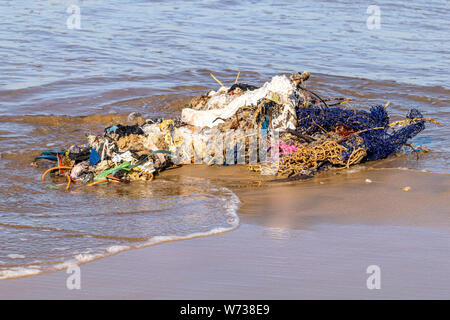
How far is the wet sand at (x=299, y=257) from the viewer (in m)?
3.48

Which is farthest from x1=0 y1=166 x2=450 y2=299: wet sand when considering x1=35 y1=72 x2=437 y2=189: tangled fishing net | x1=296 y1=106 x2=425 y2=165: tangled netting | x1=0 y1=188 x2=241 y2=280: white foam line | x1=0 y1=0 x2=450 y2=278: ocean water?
x1=296 y1=106 x2=425 y2=165: tangled netting

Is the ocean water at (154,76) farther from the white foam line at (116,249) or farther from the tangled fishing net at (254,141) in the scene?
the tangled fishing net at (254,141)

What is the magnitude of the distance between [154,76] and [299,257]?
25.8 ft

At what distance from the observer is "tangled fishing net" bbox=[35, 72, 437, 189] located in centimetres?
604

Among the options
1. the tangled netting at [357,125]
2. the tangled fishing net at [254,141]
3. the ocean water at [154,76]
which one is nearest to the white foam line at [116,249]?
the ocean water at [154,76]

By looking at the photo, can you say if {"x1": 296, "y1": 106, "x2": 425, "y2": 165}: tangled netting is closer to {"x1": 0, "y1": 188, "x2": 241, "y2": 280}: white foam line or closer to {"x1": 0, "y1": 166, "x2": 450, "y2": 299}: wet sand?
{"x1": 0, "y1": 166, "x2": 450, "y2": 299}: wet sand

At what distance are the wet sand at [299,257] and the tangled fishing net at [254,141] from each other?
2.31 ft

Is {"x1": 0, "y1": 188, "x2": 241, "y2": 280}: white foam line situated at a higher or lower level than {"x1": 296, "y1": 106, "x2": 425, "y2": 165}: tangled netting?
lower

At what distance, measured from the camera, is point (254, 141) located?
6176mm

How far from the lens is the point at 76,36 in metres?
13.8

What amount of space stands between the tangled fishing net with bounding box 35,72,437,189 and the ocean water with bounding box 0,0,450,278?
12.3 inches

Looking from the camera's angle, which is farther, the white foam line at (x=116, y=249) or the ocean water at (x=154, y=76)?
the ocean water at (x=154, y=76)
